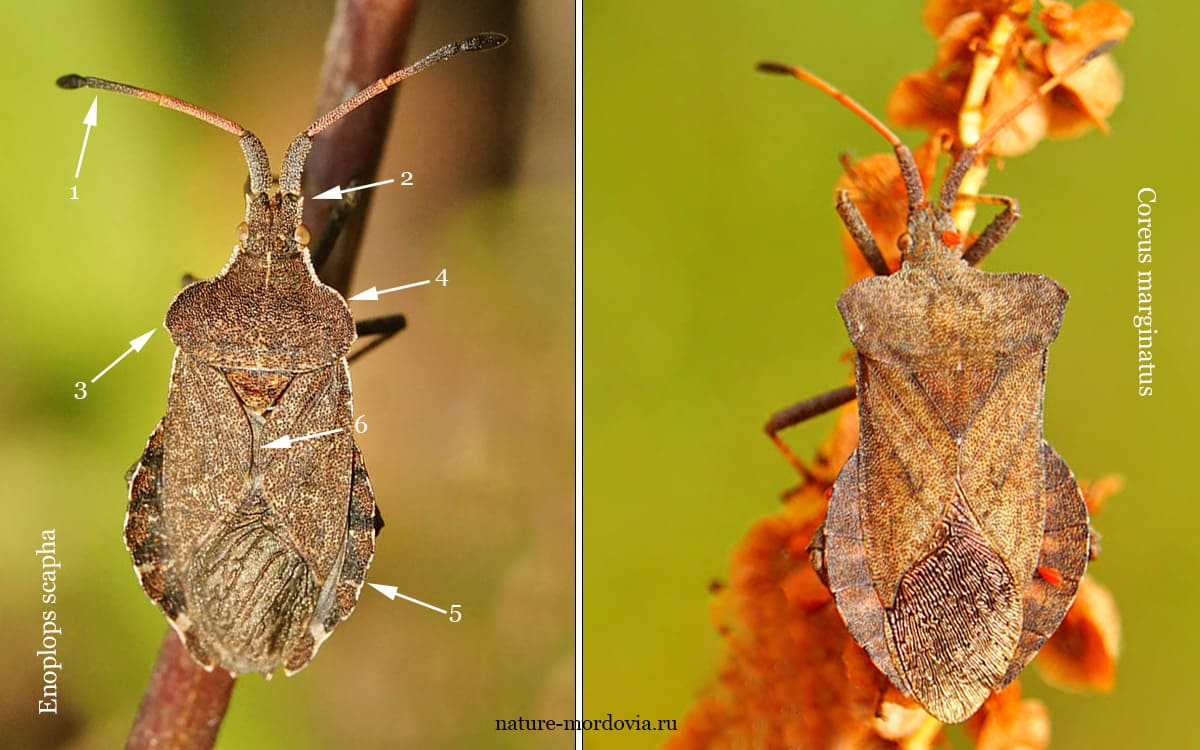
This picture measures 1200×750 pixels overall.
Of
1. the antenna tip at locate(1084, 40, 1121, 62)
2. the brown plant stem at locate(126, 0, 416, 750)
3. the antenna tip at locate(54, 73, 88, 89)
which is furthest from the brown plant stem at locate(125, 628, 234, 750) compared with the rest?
the antenna tip at locate(1084, 40, 1121, 62)

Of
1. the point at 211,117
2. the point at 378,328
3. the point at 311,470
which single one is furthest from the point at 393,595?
the point at 211,117

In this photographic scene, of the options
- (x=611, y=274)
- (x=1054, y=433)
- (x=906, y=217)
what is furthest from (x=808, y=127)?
(x=1054, y=433)

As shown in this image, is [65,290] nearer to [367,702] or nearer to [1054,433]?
[367,702]

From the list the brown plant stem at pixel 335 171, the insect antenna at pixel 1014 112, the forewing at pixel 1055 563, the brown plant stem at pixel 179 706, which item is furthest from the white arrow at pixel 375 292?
the forewing at pixel 1055 563

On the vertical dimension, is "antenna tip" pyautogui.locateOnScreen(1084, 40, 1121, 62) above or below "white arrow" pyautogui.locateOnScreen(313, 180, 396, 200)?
above

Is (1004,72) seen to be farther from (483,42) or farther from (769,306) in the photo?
(483,42)

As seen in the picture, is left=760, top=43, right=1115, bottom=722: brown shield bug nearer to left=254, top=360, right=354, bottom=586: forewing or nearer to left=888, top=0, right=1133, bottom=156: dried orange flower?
left=888, top=0, right=1133, bottom=156: dried orange flower

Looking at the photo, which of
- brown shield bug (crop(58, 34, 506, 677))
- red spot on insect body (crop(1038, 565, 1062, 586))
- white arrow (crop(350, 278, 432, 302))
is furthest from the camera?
white arrow (crop(350, 278, 432, 302))

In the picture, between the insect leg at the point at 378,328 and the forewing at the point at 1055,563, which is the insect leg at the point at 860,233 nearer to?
the forewing at the point at 1055,563
